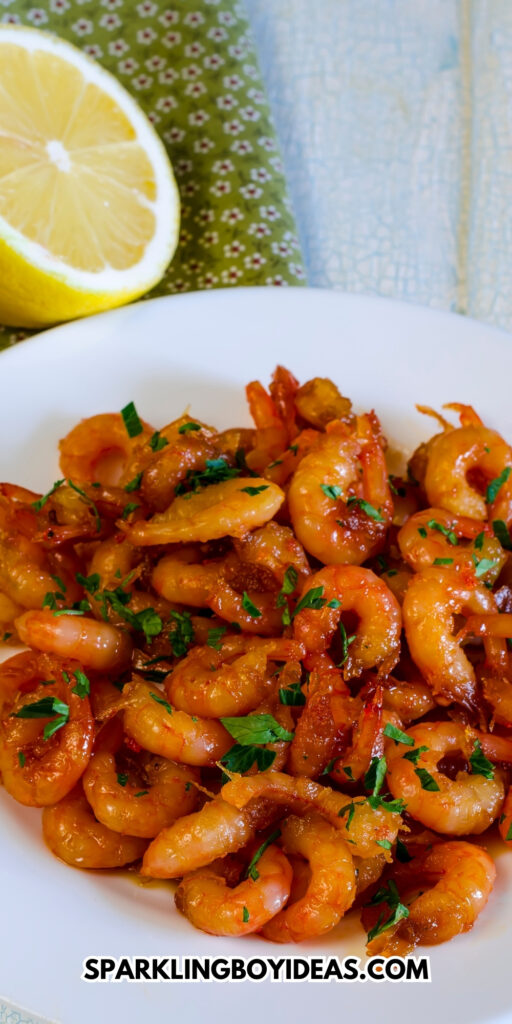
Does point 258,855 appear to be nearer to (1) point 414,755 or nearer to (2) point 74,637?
(1) point 414,755

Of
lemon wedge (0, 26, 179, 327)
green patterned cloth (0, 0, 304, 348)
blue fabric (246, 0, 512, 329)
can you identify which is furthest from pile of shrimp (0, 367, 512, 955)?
blue fabric (246, 0, 512, 329)

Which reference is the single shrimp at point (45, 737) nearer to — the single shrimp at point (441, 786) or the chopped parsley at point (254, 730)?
the chopped parsley at point (254, 730)

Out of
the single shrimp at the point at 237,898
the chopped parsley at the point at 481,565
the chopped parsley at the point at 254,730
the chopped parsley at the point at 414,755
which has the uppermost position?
the chopped parsley at the point at 481,565

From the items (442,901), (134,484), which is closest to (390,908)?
(442,901)

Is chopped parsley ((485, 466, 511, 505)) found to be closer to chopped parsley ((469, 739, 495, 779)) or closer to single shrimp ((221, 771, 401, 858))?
chopped parsley ((469, 739, 495, 779))

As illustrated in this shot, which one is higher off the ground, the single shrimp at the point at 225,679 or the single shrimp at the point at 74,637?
the single shrimp at the point at 74,637

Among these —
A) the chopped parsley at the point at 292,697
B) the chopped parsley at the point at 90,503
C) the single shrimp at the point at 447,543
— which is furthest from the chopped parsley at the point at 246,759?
the chopped parsley at the point at 90,503
